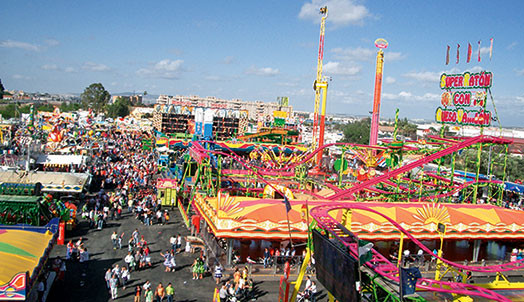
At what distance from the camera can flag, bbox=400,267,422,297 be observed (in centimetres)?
860

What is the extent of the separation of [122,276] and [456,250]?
57.8 feet

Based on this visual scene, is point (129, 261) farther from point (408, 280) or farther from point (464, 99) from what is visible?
point (464, 99)

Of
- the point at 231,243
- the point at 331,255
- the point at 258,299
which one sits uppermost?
the point at 331,255

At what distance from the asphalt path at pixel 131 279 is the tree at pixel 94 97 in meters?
122

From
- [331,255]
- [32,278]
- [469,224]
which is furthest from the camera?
[469,224]

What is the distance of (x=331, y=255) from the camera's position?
33.2ft

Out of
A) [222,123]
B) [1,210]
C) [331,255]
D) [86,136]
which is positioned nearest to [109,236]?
[1,210]

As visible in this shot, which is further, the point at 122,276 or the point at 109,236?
the point at 109,236

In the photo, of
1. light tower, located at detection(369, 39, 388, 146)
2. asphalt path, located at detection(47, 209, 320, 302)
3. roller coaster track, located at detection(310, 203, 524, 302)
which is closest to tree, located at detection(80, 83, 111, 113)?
light tower, located at detection(369, 39, 388, 146)

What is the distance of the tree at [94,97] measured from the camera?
446ft

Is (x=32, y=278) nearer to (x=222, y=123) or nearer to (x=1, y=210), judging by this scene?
(x=1, y=210)

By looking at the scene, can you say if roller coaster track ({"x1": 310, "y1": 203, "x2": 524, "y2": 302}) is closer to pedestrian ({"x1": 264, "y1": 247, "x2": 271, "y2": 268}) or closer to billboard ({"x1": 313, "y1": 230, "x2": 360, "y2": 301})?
billboard ({"x1": 313, "y1": 230, "x2": 360, "y2": 301})

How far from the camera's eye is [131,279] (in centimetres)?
1770

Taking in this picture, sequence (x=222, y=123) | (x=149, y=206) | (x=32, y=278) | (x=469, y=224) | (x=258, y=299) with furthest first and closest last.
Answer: (x=222, y=123) → (x=149, y=206) → (x=469, y=224) → (x=258, y=299) → (x=32, y=278)
